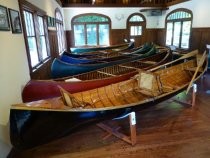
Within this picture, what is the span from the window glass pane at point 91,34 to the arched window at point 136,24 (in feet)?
6.90

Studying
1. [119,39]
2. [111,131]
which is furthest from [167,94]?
[119,39]

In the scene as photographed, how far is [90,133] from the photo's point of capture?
2771 mm

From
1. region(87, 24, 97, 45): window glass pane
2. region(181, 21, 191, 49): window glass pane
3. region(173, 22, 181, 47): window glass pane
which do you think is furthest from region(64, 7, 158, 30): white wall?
region(181, 21, 191, 49): window glass pane

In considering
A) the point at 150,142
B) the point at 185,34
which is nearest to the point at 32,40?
the point at 150,142

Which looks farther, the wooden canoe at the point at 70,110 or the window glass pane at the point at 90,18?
the window glass pane at the point at 90,18

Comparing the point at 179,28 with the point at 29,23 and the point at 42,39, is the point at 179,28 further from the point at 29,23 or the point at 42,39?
the point at 29,23

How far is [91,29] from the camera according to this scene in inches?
398

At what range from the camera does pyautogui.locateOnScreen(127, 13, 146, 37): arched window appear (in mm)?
10180

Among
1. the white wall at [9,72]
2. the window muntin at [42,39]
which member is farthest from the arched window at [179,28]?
the white wall at [9,72]

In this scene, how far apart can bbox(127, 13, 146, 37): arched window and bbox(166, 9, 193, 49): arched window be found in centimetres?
149

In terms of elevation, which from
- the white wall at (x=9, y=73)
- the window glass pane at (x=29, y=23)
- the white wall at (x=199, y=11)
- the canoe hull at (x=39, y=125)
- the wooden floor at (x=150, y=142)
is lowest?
the wooden floor at (x=150, y=142)

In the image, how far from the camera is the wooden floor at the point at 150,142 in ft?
7.45

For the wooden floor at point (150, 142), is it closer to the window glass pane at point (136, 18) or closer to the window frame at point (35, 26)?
the window frame at point (35, 26)

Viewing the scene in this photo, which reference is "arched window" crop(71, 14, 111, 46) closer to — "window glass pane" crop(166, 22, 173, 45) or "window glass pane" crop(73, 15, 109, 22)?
"window glass pane" crop(73, 15, 109, 22)
